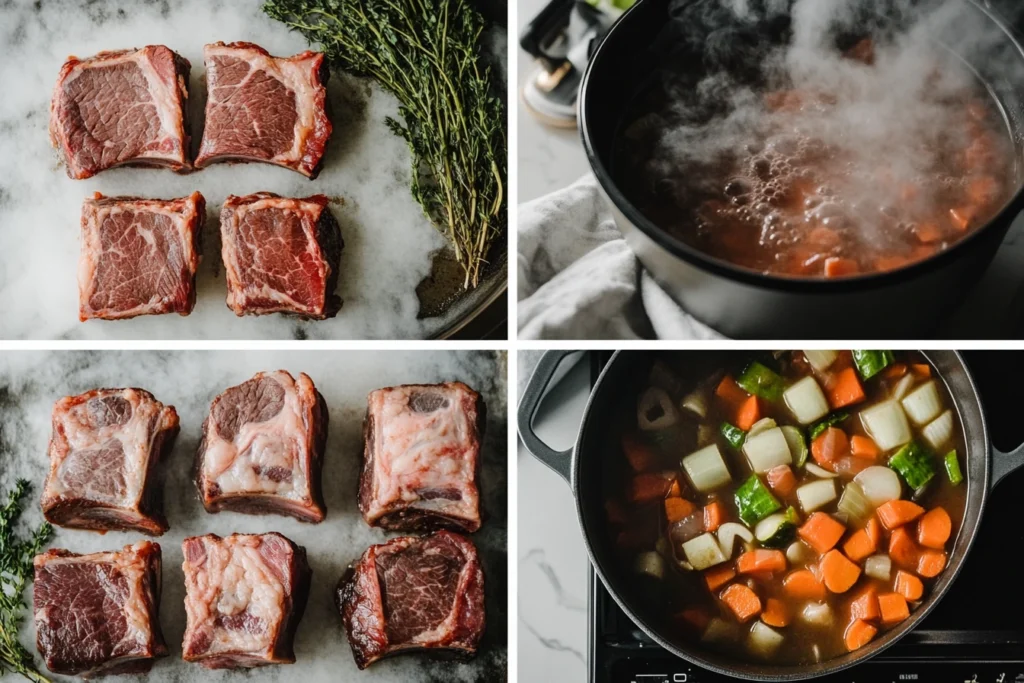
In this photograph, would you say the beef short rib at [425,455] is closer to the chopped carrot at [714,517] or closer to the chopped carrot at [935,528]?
the chopped carrot at [714,517]

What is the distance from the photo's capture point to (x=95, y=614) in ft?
4.38

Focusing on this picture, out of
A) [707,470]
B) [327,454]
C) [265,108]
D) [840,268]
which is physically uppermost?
[265,108]

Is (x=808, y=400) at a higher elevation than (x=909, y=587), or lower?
higher

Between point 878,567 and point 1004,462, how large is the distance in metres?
0.22

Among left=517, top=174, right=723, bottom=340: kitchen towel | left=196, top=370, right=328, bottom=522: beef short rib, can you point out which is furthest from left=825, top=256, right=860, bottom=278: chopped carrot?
left=196, top=370, right=328, bottom=522: beef short rib

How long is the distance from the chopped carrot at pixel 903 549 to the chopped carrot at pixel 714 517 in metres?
0.24

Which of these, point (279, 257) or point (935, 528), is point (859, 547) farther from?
point (279, 257)

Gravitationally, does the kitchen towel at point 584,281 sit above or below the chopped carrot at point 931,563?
above

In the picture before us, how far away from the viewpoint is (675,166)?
113cm

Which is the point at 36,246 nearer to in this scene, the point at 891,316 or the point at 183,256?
the point at 183,256

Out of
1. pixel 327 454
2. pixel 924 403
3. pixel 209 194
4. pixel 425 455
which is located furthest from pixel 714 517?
pixel 209 194

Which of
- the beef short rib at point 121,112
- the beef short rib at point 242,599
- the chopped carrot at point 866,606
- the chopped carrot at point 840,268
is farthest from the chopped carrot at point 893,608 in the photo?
the beef short rib at point 121,112

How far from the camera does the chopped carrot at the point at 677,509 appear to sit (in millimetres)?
1255

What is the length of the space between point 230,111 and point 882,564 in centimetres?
119
